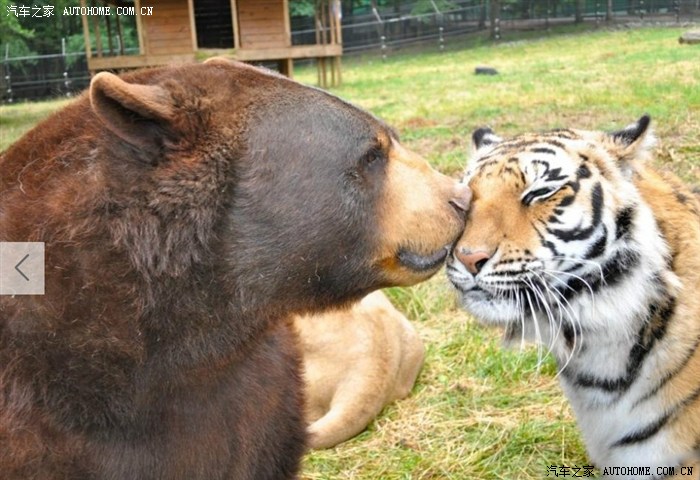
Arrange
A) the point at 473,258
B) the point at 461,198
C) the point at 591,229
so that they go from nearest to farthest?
1. the point at 461,198
2. the point at 473,258
3. the point at 591,229

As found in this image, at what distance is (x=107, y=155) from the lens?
2.50 metres

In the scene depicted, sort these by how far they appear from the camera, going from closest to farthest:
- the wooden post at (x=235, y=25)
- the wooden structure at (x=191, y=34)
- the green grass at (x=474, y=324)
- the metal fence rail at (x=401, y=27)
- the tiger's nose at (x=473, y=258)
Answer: the tiger's nose at (x=473, y=258) < the green grass at (x=474, y=324) < the wooden structure at (x=191, y=34) < the wooden post at (x=235, y=25) < the metal fence rail at (x=401, y=27)

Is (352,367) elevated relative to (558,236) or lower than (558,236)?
lower

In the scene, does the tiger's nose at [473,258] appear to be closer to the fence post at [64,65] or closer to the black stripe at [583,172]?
the black stripe at [583,172]

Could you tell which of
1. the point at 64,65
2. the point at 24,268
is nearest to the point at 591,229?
the point at 24,268

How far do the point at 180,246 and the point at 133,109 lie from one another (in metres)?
0.45

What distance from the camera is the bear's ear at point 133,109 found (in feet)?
7.29

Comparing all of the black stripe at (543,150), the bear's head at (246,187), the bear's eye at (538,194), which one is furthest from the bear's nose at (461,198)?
the black stripe at (543,150)

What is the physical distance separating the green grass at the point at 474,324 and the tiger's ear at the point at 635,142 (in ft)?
5.28

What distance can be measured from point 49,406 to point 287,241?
914 millimetres

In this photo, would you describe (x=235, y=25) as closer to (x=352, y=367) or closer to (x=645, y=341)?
(x=352, y=367)

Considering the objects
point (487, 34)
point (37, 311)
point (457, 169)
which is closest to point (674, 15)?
point (457, 169)

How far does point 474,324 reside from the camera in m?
5.40

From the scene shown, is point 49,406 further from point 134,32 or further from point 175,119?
point 134,32
